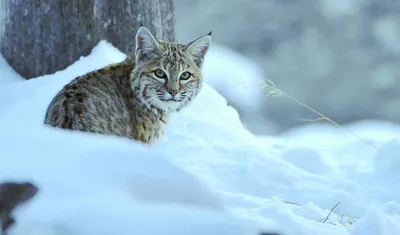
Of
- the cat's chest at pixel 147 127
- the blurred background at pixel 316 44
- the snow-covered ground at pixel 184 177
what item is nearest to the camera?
the snow-covered ground at pixel 184 177

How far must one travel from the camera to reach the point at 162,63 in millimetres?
3389

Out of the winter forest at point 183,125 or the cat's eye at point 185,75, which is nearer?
the winter forest at point 183,125

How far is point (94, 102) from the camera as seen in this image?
119 inches

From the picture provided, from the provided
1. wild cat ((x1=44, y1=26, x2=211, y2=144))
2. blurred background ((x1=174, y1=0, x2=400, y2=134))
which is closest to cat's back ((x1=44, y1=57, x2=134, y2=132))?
wild cat ((x1=44, y1=26, x2=211, y2=144))

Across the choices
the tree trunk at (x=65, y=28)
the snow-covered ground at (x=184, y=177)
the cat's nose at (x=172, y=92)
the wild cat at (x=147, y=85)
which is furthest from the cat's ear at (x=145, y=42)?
the tree trunk at (x=65, y=28)

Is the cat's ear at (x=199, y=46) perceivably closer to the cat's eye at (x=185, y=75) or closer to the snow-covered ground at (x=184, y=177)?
the cat's eye at (x=185, y=75)

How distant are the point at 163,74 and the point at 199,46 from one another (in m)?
0.30

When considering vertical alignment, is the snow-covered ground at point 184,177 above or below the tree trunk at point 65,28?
below

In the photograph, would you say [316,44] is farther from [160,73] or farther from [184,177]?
[184,177]

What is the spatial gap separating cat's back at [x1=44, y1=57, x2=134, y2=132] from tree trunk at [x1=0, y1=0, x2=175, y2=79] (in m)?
0.69

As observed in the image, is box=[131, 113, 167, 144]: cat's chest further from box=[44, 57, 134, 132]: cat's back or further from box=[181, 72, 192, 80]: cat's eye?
box=[181, 72, 192, 80]: cat's eye

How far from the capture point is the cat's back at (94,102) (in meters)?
2.83

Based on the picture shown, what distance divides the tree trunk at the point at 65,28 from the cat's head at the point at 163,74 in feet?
2.45

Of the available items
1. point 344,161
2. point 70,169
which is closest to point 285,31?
point 344,161
